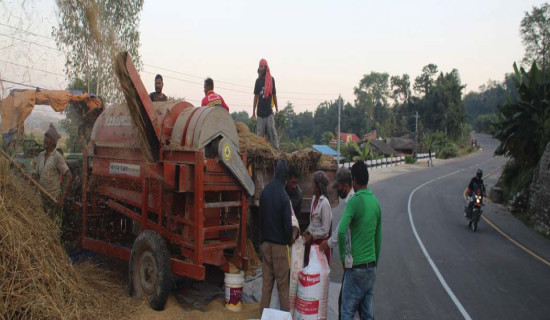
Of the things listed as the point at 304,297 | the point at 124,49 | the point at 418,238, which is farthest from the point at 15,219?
the point at 418,238

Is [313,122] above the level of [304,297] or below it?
above

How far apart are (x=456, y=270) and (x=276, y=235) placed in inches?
249

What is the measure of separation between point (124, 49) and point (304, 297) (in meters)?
3.53

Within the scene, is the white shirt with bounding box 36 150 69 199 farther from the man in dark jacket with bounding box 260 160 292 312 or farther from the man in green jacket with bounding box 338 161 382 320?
the man in green jacket with bounding box 338 161 382 320

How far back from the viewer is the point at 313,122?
95312 mm

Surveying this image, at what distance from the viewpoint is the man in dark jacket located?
503cm

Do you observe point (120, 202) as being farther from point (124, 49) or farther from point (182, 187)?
point (124, 49)

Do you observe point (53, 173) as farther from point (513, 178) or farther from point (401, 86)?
point (401, 86)

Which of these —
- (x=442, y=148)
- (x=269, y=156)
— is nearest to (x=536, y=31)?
(x=442, y=148)

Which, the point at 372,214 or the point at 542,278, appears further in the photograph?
the point at 542,278

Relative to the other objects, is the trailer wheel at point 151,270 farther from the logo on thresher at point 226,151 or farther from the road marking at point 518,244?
the road marking at point 518,244

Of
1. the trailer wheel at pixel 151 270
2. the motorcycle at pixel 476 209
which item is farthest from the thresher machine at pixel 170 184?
the motorcycle at pixel 476 209

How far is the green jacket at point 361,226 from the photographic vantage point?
4.34 meters

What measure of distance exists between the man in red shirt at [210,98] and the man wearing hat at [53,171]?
7.61ft
